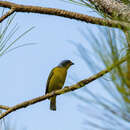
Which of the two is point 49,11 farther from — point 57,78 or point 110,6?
point 57,78

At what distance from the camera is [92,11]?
2.38 metres

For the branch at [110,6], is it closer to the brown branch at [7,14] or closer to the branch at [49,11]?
the branch at [49,11]

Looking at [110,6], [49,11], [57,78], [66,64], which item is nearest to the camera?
[110,6]

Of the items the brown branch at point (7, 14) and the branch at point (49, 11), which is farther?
the brown branch at point (7, 14)

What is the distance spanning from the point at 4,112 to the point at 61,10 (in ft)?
2.69

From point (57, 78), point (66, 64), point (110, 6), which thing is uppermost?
point (66, 64)

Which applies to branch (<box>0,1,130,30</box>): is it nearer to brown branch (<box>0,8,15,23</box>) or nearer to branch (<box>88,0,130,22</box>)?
brown branch (<box>0,8,15,23</box>)

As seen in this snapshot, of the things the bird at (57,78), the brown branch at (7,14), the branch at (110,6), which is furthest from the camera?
the bird at (57,78)

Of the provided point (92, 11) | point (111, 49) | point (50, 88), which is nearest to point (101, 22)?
point (92, 11)

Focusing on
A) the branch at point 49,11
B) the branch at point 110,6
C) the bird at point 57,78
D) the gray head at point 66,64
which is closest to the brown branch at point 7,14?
the branch at point 49,11

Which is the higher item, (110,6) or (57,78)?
(57,78)

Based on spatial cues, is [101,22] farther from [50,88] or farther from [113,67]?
[50,88]

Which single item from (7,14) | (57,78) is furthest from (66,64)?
(7,14)

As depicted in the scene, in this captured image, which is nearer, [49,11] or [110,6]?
[110,6]
